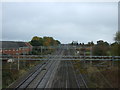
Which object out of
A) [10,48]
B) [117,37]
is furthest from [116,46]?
[10,48]

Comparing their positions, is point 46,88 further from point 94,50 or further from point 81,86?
point 94,50

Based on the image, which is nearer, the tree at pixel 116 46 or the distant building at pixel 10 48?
the tree at pixel 116 46

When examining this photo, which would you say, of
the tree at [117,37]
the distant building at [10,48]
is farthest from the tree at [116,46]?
the distant building at [10,48]

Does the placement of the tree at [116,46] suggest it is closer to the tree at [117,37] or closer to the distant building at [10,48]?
the tree at [117,37]

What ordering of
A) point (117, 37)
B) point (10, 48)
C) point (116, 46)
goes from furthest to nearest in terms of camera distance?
point (10, 48) → point (117, 37) → point (116, 46)

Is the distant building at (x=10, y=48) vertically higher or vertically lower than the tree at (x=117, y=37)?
lower

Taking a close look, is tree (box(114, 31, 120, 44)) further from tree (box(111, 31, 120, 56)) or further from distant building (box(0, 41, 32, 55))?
distant building (box(0, 41, 32, 55))

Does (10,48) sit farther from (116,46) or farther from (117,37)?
(116,46)

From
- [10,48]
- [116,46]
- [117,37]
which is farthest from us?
[10,48]

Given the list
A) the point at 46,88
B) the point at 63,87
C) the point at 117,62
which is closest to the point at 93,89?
the point at 63,87

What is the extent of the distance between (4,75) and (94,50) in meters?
11.6

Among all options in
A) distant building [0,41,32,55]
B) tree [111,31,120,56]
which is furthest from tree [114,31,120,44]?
distant building [0,41,32,55]

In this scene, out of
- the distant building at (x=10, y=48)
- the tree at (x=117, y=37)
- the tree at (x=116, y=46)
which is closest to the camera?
the tree at (x=116, y=46)

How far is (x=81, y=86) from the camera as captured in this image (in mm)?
11961
